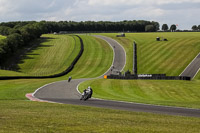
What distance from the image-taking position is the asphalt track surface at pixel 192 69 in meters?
87.1

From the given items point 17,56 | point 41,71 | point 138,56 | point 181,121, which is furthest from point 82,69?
point 181,121

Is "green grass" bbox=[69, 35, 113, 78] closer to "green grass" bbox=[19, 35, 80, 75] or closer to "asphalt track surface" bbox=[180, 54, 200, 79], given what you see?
"green grass" bbox=[19, 35, 80, 75]

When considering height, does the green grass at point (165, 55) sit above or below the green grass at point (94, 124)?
below

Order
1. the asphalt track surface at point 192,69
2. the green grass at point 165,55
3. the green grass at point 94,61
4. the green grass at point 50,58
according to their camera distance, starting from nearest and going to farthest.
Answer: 1. the asphalt track surface at point 192,69
2. the green grass at point 165,55
3. the green grass at point 94,61
4. the green grass at point 50,58

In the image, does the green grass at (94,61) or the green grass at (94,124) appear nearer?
the green grass at (94,124)

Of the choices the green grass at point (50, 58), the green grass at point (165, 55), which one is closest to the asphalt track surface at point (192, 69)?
the green grass at point (165, 55)

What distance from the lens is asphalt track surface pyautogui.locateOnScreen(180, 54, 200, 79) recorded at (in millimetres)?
87050

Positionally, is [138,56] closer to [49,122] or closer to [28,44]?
[28,44]

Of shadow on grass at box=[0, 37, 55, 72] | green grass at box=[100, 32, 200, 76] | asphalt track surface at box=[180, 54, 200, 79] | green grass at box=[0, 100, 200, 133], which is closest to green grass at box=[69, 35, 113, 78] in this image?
green grass at box=[100, 32, 200, 76]

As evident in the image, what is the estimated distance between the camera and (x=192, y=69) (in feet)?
300

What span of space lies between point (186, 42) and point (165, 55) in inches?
666

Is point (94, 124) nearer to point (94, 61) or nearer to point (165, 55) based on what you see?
point (165, 55)

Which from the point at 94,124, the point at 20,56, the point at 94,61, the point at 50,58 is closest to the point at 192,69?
the point at 94,61

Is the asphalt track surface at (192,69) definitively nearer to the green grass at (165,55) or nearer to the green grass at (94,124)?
the green grass at (165,55)
